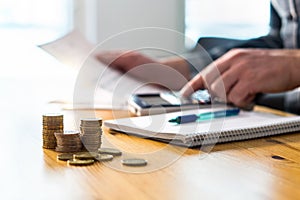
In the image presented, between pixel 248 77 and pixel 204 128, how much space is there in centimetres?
32

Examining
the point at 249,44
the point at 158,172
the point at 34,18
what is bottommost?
the point at 158,172

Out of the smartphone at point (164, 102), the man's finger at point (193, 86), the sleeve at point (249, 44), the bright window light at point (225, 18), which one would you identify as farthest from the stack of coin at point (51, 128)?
the bright window light at point (225, 18)

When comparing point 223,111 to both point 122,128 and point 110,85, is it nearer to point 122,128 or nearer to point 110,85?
point 122,128

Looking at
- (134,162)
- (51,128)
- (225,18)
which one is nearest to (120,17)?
(225,18)

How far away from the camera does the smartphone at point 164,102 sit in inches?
38.8

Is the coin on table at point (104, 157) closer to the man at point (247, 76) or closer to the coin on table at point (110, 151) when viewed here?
the coin on table at point (110, 151)

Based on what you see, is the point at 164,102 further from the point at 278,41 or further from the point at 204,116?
the point at 278,41

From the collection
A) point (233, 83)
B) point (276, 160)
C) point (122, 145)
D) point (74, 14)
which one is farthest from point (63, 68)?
point (74, 14)

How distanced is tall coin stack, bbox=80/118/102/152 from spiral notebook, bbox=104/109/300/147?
106 millimetres

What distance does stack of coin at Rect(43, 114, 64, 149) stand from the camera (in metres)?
0.72

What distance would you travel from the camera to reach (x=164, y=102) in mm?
1039

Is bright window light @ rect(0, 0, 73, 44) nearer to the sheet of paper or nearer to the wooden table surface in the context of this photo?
the sheet of paper

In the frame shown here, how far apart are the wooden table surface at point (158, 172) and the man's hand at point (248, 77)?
255 mm

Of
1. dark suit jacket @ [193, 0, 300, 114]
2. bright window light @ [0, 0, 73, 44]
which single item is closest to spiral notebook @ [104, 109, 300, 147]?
dark suit jacket @ [193, 0, 300, 114]
